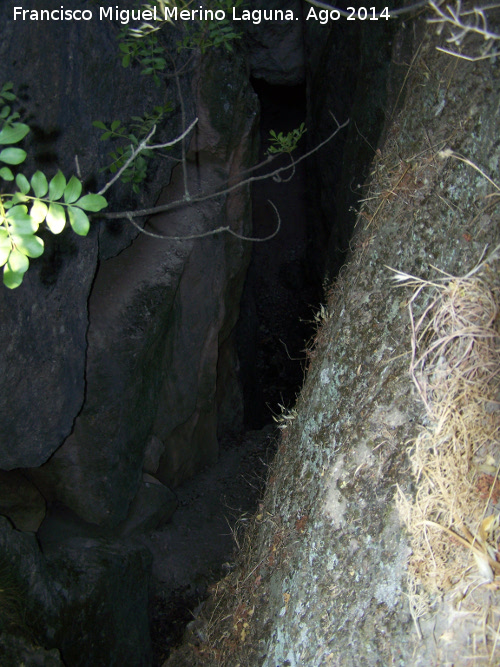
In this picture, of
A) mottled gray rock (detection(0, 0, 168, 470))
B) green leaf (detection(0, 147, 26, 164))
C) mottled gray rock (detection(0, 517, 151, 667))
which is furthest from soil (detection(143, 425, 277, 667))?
green leaf (detection(0, 147, 26, 164))

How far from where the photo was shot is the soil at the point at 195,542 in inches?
169

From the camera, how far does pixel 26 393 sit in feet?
10.5

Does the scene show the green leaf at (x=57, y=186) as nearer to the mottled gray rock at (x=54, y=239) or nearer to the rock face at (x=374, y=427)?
the rock face at (x=374, y=427)

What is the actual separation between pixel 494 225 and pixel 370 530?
1.13 meters

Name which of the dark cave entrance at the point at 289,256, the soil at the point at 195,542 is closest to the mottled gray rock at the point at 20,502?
the soil at the point at 195,542

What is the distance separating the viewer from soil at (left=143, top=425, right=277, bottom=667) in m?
4.29

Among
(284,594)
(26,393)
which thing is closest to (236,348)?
(26,393)

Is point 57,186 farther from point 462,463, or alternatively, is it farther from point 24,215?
point 462,463

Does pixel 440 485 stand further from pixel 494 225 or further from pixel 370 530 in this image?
pixel 494 225

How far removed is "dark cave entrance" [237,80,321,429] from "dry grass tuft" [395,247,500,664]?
210 inches

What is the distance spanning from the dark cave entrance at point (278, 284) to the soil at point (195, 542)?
4.70ft

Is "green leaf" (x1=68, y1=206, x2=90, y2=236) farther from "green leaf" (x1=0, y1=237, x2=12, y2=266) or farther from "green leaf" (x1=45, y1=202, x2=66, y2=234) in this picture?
"green leaf" (x1=0, y1=237, x2=12, y2=266)

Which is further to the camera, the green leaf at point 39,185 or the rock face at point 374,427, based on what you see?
the rock face at point 374,427

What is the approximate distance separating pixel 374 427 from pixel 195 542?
3.44 meters
